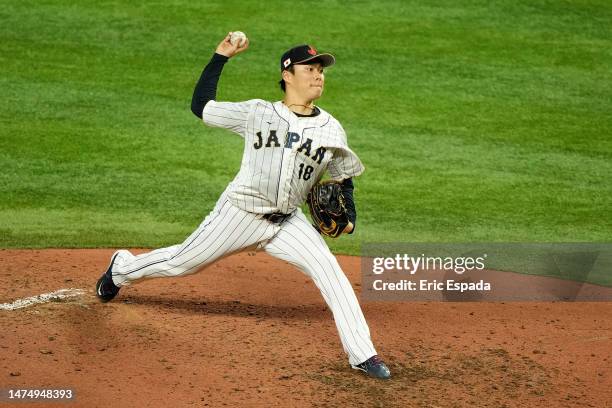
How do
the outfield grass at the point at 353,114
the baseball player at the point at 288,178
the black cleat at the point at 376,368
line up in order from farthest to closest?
the outfield grass at the point at 353,114
the baseball player at the point at 288,178
the black cleat at the point at 376,368

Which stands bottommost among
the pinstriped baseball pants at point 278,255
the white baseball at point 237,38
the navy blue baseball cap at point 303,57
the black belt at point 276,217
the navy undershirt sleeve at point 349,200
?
the pinstriped baseball pants at point 278,255

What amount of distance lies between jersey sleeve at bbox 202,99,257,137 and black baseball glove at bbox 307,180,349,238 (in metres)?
0.53

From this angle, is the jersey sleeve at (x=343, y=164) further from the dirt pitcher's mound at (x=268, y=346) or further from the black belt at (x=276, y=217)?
the dirt pitcher's mound at (x=268, y=346)

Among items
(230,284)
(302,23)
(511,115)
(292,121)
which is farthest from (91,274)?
(302,23)

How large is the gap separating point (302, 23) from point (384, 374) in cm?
759

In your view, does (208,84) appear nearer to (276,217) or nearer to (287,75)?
(287,75)

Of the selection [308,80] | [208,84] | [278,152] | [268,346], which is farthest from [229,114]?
[268,346]

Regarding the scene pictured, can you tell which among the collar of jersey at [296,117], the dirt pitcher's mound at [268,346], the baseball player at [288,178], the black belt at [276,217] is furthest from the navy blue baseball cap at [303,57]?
the dirt pitcher's mound at [268,346]

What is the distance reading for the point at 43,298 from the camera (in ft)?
20.2

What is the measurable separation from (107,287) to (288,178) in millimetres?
1377

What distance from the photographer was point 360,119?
10242 millimetres

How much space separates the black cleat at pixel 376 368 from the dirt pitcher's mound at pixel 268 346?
51 mm

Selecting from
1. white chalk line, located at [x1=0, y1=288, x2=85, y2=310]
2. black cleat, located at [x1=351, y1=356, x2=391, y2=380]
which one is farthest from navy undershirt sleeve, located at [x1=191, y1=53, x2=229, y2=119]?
black cleat, located at [x1=351, y1=356, x2=391, y2=380]

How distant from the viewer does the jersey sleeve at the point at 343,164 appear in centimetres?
555
